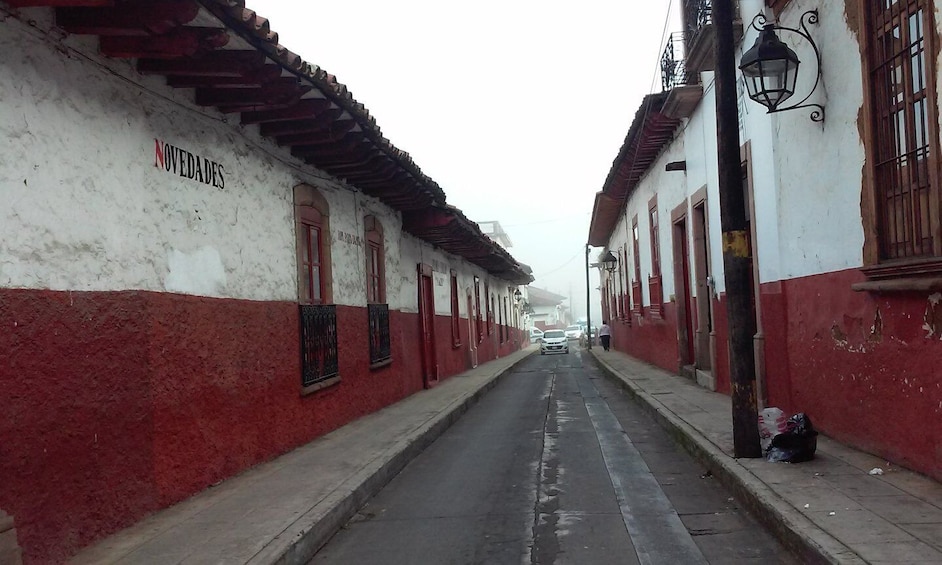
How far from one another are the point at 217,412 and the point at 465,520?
240 cm

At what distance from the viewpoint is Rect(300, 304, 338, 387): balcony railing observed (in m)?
8.69

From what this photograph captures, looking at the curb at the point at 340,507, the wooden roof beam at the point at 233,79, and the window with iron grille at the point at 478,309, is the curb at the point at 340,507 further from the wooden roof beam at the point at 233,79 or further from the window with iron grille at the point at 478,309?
the window with iron grille at the point at 478,309

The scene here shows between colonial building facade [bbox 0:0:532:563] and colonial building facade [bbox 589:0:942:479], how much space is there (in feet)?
14.1

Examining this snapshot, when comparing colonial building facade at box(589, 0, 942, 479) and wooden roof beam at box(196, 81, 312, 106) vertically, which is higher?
wooden roof beam at box(196, 81, 312, 106)

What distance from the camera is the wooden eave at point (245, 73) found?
184 inches

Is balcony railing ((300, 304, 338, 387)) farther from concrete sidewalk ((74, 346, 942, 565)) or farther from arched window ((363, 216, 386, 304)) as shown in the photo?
arched window ((363, 216, 386, 304))

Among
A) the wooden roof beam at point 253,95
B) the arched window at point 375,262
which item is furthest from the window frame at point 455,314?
the wooden roof beam at point 253,95

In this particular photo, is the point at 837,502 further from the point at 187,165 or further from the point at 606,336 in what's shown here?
the point at 606,336

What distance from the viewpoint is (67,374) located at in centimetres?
466

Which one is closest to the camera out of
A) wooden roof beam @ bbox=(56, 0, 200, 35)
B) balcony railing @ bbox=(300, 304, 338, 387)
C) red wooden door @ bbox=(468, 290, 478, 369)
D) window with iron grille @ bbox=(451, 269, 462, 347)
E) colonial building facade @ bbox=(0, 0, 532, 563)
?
colonial building facade @ bbox=(0, 0, 532, 563)

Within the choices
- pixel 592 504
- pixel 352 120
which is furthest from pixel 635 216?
pixel 592 504

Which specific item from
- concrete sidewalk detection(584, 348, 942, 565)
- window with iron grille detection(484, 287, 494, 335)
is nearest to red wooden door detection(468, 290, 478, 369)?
window with iron grille detection(484, 287, 494, 335)

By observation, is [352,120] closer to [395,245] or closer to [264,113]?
[264,113]

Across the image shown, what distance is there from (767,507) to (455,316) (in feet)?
51.1
